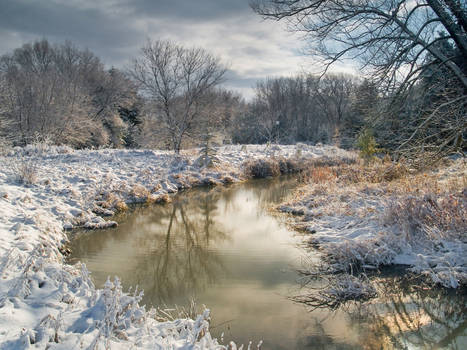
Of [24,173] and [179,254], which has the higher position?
[24,173]

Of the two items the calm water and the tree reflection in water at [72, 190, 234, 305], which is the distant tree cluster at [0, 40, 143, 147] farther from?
the calm water

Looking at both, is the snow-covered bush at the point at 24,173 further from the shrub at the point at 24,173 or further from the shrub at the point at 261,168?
the shrub at the point at 261,168

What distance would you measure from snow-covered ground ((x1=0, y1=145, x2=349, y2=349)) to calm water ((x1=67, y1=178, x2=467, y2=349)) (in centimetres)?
68

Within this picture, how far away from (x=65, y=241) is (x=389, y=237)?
7.06 metres

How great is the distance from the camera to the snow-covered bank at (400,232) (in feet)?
18.1

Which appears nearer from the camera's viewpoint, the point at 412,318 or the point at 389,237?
the point at 412,318

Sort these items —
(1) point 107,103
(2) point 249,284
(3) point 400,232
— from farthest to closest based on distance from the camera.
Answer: (1) point 107,103 < (3) point 400,232 < (2) point 249,284

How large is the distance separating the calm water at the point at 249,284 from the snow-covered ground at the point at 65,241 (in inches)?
26.7

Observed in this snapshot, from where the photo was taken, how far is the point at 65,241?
7520mm

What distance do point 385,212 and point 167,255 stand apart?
4.84 m

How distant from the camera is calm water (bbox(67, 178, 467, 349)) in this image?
13.1 ft

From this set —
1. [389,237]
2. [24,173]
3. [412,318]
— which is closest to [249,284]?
[412,318]

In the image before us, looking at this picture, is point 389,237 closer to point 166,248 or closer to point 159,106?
point 166,248

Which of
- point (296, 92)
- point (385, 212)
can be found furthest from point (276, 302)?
point (296, 92)
